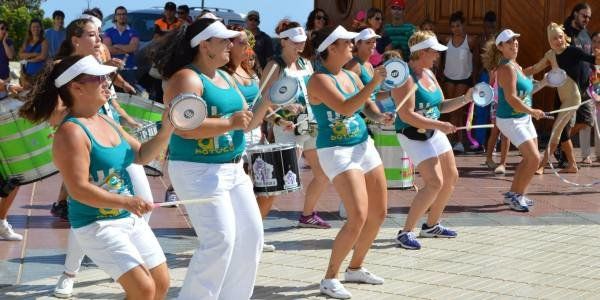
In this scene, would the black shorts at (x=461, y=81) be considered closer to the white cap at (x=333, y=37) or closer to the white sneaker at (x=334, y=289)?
the white cap at (x=333, y=37)

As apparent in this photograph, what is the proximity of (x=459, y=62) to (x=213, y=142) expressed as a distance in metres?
9.86

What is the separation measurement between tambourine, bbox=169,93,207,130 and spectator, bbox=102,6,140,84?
10.7 m

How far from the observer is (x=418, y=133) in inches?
329

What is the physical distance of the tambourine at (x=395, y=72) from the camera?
23.1 ft

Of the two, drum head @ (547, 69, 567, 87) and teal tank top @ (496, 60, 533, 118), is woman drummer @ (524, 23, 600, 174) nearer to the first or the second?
drum head @ (547, 69, 567, 87)

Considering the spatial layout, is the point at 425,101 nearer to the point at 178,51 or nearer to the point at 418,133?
the point at 418,133

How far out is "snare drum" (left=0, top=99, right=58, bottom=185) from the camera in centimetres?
815

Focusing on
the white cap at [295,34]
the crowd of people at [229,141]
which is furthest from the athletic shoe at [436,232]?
the white cap at [295,34]

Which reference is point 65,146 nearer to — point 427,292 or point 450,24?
point 427,292

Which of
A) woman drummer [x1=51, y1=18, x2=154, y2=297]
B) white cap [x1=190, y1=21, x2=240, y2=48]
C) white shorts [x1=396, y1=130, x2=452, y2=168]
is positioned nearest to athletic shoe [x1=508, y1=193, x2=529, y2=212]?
white shorts [x1=396, y1=130, x2=452, y2=168]

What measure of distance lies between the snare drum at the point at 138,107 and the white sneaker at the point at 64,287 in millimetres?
2309

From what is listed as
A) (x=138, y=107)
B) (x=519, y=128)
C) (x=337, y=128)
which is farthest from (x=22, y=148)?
(x=519, y=128)

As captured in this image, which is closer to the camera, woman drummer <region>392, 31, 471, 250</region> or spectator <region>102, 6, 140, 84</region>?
woman drummer <region>392, 31, 471, 250</region>

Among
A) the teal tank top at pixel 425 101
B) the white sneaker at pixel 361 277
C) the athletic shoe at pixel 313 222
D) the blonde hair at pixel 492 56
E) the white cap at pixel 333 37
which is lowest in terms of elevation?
the athletic shoe at pixel 313 222
